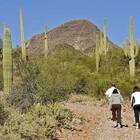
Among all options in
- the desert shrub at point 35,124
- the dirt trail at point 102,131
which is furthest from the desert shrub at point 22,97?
the dirt trail at point 102,131

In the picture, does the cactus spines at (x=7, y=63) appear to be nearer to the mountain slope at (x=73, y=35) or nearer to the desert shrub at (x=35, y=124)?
the desert shrub at (x=35, y=124)

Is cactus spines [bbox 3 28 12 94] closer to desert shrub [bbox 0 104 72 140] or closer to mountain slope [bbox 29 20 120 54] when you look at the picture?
desert shrub [bbox 0 104 72 140]

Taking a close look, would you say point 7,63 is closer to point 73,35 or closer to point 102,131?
point 102,131

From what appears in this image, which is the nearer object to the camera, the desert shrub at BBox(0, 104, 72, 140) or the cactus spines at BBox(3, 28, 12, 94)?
the desert shrub at BBox(0, 104, 72, 140)

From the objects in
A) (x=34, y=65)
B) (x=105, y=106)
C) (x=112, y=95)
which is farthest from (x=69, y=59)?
(x=112, y=95)

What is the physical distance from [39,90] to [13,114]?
11.7ft

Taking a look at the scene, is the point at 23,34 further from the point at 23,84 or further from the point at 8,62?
the point at 23,84

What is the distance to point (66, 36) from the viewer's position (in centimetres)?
14688

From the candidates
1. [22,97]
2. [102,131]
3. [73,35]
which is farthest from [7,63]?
[73,35]

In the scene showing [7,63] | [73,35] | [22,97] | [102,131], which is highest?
[73,35]

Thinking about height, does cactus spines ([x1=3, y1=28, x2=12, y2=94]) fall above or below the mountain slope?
below

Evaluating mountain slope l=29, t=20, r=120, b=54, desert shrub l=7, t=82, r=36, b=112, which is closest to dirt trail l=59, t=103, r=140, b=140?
desert shrub l=7, t=82, r=36, b=112

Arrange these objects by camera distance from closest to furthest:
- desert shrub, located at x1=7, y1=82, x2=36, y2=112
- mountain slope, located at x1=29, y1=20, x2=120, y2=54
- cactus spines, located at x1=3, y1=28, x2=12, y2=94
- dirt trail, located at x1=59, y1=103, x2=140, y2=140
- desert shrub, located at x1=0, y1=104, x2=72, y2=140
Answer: desert shrub, located at x1=0, y1=104, x2=72, y2=140
dirt trail, located at x1=59, y1=103, x2=140, y2=140
desert shrub, located at x1=7, y1=82, x2=36, y2=112
cactus spines, located at x1=3, y1=28, x2=12, y2=94
mountain slope, located at x1=29, y1=20, x2=120, y2=54

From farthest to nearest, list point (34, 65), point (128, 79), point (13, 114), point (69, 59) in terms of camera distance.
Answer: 1. point (69, 59)
2. point (128, 79)
3. point (34, 65)
4. point (13, 114)
